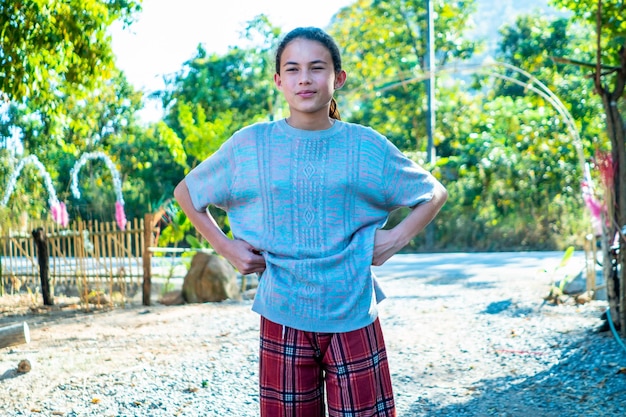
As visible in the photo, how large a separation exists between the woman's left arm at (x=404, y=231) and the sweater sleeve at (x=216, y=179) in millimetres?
445

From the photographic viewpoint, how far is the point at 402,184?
2.23 m

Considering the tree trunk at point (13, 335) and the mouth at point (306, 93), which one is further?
the tree trunk at point (13, 335)

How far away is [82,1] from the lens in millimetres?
7723

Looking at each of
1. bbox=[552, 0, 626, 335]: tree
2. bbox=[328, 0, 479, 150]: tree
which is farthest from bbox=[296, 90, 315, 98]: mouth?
bbox=[328, 0, 479, 150]: tree

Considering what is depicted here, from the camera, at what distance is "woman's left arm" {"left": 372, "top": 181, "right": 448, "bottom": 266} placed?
2156mm

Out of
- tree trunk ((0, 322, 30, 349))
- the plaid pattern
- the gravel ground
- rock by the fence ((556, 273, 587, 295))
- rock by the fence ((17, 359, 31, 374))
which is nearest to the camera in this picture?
the plaid pattern

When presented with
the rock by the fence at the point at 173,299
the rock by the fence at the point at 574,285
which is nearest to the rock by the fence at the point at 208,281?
the rock by the fence at the point at 173,299

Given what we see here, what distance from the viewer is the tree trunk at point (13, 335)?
15.3ft

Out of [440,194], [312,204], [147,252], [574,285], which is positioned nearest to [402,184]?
[440,194]

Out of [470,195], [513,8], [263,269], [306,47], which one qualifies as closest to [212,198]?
[263,269]

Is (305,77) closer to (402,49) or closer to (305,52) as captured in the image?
(305,52)

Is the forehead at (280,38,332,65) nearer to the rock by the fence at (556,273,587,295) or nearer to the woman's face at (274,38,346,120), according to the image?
the woman's face at (274,38,346,120)

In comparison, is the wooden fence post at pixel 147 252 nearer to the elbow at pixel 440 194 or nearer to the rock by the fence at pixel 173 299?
the rock by the fence at pixel 173 299

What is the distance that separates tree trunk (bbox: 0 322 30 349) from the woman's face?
3118 mm
